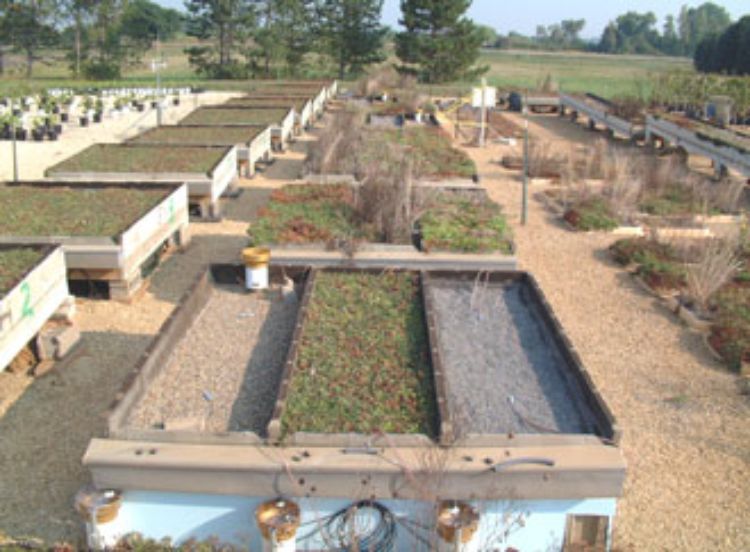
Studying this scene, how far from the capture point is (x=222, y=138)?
13.3 m

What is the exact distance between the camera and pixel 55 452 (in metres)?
5.09

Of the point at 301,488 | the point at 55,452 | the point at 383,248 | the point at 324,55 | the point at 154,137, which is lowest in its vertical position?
the point at 55,452

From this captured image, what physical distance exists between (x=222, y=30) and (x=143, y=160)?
92.1 ft

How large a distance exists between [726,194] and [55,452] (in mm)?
10745

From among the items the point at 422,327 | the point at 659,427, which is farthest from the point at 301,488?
the point at 659,427

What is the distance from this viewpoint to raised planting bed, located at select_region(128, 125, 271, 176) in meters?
12.7

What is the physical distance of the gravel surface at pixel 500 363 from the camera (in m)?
4.55

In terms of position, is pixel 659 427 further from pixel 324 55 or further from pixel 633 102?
pixel 324 55

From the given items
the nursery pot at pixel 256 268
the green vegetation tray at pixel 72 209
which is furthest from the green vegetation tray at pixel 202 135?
the nursery pot at pixel 256 268

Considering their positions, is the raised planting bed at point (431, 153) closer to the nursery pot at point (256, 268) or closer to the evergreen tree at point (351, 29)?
the nursery pot at point (256, 268)

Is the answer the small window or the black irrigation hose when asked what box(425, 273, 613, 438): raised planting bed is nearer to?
the small window

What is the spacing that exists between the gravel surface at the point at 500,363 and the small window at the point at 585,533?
55 centimetres

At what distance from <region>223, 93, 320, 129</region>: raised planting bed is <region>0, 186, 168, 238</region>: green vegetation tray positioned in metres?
10.5

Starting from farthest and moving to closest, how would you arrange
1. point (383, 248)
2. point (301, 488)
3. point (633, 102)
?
point (633, 102)
point (383, 248)
point (301, 488)
